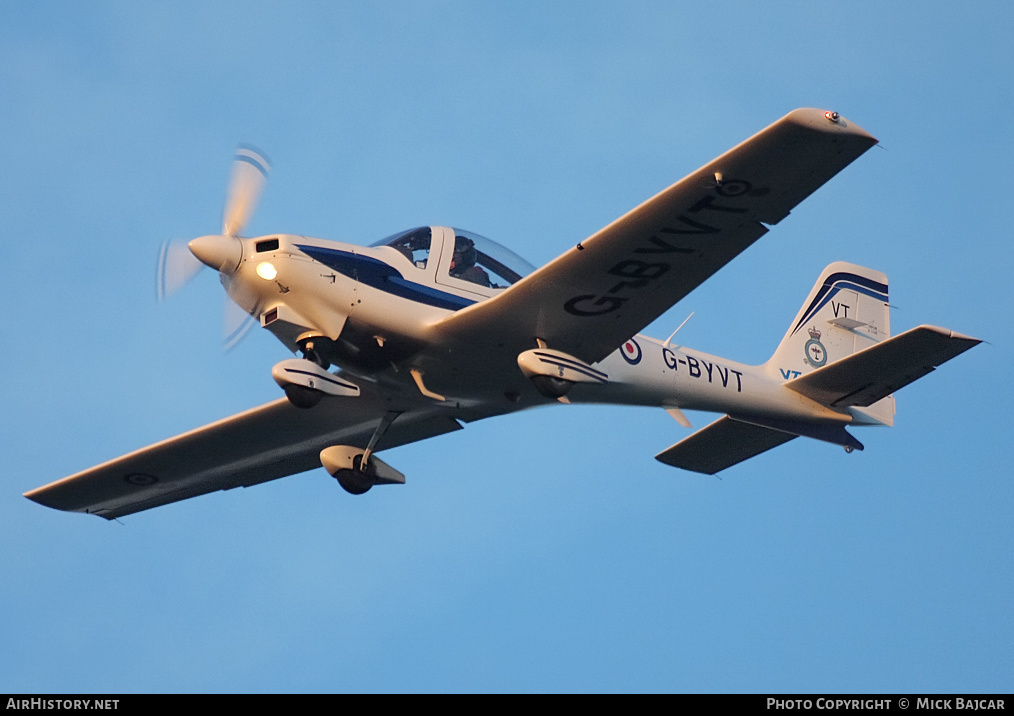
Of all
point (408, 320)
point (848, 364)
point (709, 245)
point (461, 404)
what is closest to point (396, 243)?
point (408, 320)

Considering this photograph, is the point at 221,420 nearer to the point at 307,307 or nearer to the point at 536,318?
the point at 307,307

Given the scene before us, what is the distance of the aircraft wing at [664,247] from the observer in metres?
13.2

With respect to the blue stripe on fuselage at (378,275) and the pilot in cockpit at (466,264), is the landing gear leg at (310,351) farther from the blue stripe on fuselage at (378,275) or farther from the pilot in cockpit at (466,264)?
the pilot in cockpit at (466,264)

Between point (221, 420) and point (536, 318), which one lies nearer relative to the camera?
point (536, 318)

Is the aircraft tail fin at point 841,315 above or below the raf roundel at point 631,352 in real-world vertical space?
above

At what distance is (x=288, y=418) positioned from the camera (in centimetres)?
1756

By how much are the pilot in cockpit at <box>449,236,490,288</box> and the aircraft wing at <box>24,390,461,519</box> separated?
215cm

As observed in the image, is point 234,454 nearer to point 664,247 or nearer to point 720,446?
point 720,446

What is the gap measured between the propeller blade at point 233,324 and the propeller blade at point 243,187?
85 cm

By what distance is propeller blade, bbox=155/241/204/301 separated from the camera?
1530 cm

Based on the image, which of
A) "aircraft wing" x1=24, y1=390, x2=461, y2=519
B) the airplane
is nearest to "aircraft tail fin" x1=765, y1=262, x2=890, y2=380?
the airplane

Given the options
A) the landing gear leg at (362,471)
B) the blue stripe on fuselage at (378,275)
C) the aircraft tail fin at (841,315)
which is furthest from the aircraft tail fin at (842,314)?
the blue stripe on fuselage at (378,275)

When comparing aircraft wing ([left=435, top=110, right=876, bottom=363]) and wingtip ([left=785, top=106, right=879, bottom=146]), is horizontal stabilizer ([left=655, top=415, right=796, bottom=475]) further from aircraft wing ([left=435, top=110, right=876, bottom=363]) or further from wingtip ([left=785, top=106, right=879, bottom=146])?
wingtip ([left=785, top=106, right=879, bottom=146])
